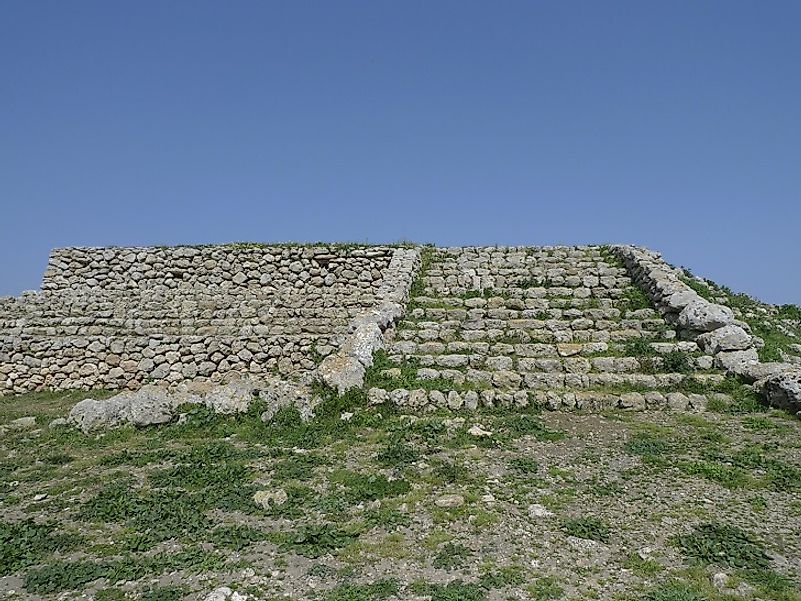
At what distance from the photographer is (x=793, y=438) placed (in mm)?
8234

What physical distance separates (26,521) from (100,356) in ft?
35.5

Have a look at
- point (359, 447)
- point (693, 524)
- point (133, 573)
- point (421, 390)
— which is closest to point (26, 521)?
point (133, 573)

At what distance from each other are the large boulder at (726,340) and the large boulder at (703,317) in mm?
165

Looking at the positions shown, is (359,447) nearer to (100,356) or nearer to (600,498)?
(600,498)

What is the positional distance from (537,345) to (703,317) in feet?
11.8

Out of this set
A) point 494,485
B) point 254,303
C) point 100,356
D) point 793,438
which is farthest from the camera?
point 254,303

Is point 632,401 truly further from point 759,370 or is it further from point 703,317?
point 703,317

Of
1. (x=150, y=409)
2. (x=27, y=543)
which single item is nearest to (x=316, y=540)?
(x=27, y=543)

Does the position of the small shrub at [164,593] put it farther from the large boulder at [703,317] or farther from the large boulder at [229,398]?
the large boulder at [703,317]

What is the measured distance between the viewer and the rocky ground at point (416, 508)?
16.3 ft

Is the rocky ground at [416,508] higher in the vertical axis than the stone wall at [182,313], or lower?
lower

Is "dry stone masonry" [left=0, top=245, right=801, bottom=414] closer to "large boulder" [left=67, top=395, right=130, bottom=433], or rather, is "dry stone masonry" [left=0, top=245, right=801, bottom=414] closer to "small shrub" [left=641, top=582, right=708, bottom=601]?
"large boulder" [left=67, top=395, right=130, bottom=433]

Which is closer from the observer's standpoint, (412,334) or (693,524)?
(693,524)

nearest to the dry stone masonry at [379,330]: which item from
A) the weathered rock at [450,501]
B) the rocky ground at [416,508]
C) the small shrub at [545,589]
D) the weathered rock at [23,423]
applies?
the rocky ground at [416,508]
